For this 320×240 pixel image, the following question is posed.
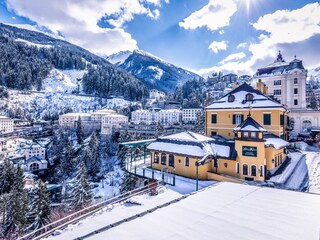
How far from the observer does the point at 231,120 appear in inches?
1070

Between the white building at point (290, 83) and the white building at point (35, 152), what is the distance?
71.1m

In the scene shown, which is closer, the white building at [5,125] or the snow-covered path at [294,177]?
the snow-covered path at [294,177]

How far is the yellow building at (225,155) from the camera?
63.2 feet

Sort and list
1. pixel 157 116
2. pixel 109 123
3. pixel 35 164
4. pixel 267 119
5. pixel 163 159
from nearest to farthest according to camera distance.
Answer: pixel 163 159 → pixel 267 119 → pixel 35 164 → pixel 109 123 → pixel 157 116

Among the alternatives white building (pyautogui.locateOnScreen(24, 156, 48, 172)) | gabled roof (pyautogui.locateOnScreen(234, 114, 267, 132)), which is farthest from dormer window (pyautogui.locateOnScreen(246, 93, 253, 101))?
white building (pyautogui.locateOnScreen(24, 156, 48, 172))

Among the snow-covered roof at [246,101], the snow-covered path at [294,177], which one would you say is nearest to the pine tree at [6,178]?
the snow-covered roof at [246,101]

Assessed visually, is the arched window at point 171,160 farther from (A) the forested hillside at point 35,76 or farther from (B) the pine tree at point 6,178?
(A) the forested hillside at point 35,76

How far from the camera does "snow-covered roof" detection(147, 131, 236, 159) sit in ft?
67.7

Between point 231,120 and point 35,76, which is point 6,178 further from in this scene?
point 35,76

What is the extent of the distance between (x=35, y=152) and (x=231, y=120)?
229 ft

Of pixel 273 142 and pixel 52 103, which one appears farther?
pixel 52 103

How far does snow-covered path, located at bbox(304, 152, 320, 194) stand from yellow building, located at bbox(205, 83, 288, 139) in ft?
12.4

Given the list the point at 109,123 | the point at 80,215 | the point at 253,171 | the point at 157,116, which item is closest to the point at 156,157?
the point at 253,171

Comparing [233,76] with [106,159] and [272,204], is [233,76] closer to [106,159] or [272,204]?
[106,159]
